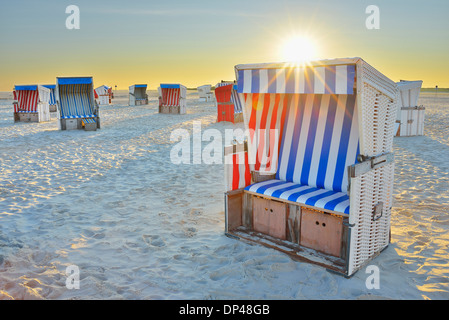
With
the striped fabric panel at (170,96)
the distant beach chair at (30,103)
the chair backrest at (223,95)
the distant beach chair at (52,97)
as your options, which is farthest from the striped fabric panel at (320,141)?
the distant beach chair at (52,97)

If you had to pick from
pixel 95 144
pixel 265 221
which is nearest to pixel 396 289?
pixel 265 221

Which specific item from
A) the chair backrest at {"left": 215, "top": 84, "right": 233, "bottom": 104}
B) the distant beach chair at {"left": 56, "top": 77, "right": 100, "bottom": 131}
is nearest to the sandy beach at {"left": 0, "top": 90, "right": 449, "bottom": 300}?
the distant beach chair at {"left": 56, "top": 77, "right": 100, "bottom": 131}

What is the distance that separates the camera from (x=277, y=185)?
4309 mm

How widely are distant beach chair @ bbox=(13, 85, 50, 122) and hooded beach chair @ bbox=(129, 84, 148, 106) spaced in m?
11.1

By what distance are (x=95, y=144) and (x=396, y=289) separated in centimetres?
952

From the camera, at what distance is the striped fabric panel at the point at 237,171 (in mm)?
4285

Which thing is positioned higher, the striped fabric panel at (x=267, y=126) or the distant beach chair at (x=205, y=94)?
the distant beach chair at (x=205, y=94)

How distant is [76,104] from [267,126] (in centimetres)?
1243

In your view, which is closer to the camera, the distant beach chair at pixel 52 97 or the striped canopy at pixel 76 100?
the striped canopy at pixel 76 100

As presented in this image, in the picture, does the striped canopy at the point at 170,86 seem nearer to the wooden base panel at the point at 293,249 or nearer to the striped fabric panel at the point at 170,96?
the striped fabric panel at the point at 170,96

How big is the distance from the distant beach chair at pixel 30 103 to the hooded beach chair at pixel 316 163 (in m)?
15.7

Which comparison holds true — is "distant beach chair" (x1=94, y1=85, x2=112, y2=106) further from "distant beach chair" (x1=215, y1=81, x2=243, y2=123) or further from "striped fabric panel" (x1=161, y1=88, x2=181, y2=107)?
"distant beach chair" (x1=215, y1=81, x2=243, y2=123)

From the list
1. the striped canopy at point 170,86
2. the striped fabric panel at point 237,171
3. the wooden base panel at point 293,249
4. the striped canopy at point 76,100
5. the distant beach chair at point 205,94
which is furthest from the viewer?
the distant beach chair at point 205,94
